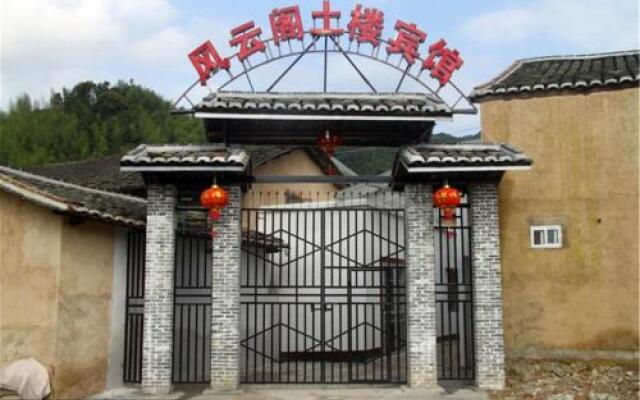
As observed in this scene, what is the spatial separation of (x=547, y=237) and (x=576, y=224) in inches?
18.9

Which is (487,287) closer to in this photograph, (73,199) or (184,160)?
(184,160)

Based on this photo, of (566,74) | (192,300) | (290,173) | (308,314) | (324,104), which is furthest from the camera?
(290,173)

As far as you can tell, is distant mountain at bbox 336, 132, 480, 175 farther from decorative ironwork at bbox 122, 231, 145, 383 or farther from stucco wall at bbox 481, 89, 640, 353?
decorative ironwork at bbox 122, 231, 145, 383

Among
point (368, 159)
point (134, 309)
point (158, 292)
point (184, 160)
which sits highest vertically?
point (368, 159)

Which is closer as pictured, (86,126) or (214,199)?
(214,199)

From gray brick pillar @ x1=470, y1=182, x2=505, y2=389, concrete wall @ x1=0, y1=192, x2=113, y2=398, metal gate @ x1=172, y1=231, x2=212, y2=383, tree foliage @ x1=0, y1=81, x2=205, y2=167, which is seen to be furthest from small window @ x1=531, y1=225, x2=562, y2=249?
tree foliage @ x1=0, y1=81, x2=205, y2=167

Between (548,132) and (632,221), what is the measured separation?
185 cm

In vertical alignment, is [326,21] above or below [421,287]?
above

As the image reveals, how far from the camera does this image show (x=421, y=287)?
9234 millimetres

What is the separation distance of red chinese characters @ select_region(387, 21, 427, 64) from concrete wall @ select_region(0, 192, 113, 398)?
5203 mm

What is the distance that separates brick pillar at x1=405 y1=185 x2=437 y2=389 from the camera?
9086mm

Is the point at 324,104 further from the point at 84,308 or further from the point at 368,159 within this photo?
the point at 368,159

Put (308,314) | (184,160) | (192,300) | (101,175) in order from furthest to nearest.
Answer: (101,175) < (308,314) < (192,300) < (184,160)

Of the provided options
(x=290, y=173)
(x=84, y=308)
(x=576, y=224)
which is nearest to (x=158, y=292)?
(x=84, y=308)
